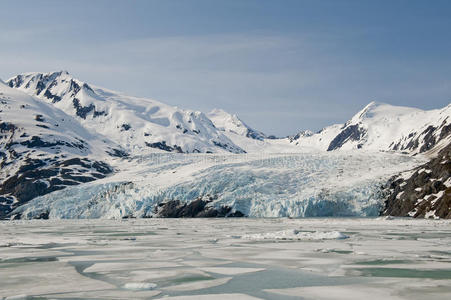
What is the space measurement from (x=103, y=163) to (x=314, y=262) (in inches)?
5992

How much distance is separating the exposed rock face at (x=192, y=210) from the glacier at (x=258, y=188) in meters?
1.13

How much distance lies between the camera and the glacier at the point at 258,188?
86875mm

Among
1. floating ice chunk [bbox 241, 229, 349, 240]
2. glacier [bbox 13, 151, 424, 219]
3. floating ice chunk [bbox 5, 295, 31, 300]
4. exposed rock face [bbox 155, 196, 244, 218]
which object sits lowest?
floating ice chunk [bbox 5, 295, 31, 300]

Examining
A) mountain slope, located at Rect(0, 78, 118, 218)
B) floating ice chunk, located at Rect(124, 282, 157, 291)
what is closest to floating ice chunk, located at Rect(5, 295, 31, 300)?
floating ice chunk, located at Rect(124, 282, 157, 291)

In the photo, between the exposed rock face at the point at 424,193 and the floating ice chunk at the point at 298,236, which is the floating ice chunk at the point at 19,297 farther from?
the exposed rock face at the point at 424,193

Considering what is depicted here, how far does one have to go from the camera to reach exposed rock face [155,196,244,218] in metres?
91.0

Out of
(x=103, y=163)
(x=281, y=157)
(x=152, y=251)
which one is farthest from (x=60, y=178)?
(x=152, y=251)

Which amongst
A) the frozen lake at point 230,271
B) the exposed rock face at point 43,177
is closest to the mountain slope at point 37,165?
the exposed rock face at point 43,177

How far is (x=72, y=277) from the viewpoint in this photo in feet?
57.9

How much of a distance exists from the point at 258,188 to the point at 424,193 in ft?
102

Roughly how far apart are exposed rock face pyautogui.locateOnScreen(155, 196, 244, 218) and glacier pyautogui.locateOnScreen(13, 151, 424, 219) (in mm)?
1132

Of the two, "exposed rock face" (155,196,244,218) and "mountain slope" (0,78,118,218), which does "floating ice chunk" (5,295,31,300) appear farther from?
"mountain slope" (0,78,118,218)

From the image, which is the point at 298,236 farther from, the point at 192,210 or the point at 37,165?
the point at 37,165

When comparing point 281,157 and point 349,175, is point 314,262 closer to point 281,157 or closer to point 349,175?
point 349,175
